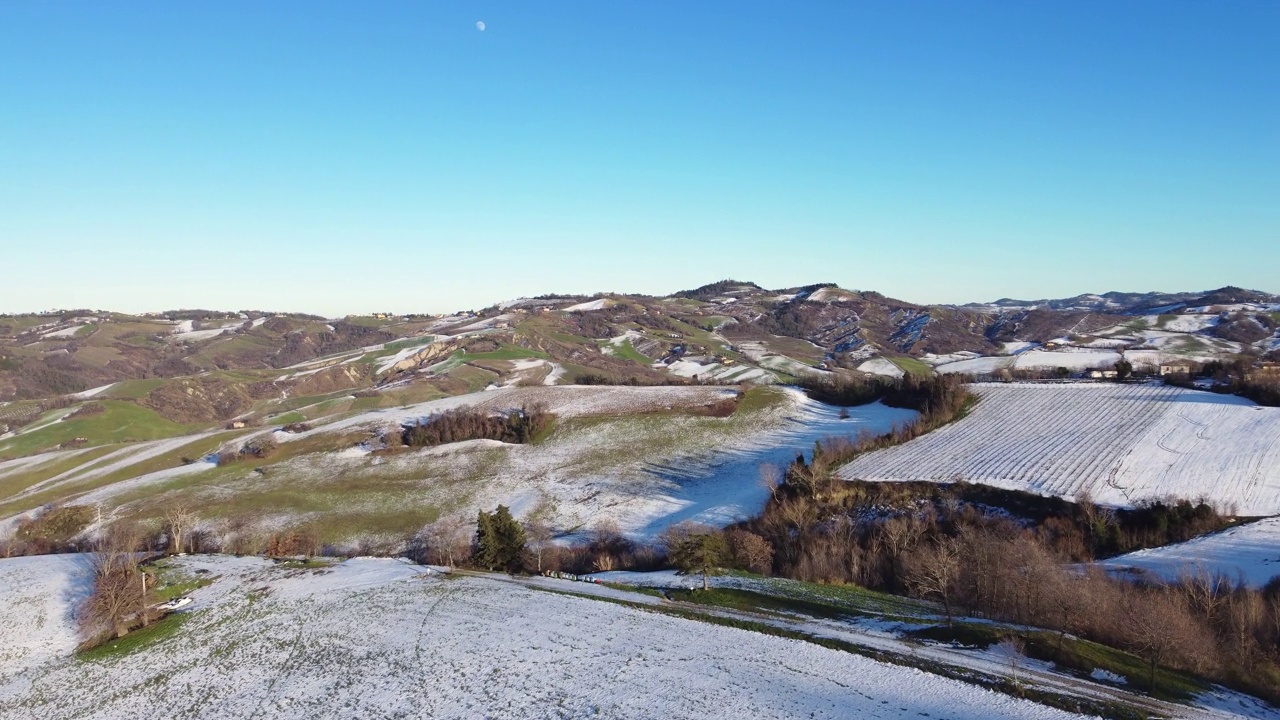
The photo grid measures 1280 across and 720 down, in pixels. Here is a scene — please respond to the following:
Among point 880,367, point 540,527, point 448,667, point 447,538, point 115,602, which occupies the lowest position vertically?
point 540,527

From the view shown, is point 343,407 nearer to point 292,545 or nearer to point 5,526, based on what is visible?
point 5,526

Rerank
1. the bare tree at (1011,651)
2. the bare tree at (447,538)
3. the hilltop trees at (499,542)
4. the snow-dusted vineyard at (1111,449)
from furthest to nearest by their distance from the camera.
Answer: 1. the snow-dusted vineyard at (1111,449)
2. the bare tree at (447,538)
3. the hilltop trees at (499,542)
4. the bare tree at (1011,651)

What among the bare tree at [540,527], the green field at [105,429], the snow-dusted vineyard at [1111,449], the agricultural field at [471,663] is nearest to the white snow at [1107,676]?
the agricultural field at [471,663]

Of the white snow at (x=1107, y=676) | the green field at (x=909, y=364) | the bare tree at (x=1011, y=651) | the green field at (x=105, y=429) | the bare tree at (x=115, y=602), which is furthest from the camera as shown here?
the green field at (x=909, y=364)

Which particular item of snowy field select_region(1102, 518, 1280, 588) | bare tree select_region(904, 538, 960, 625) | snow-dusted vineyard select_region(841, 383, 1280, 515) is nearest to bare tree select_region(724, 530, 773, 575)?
bare tree select_region(904, 538, 960, 625)

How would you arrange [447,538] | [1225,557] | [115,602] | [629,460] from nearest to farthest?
[115,602]
[1225,557]
[447,538]
[629,460]

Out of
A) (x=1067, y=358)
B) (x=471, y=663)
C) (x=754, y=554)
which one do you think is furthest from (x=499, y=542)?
(x=1067, y=358)

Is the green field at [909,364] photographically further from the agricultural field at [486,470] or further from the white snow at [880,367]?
the agricultural field at [486,470]

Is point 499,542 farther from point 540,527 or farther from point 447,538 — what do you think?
point 540,527
